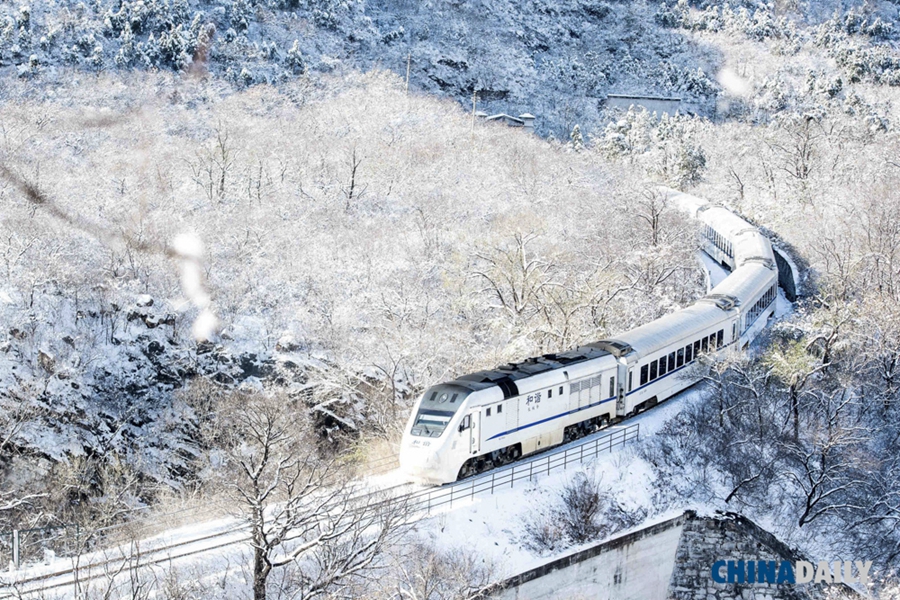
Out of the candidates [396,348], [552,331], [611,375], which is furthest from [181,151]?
[611,375]

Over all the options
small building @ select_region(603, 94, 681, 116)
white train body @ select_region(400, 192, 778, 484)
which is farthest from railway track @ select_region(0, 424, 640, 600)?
small building @ select_region(603, 94, 681, 116)

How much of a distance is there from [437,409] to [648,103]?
73.6 meters

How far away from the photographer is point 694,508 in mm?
25688

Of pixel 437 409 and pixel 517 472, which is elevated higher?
pixel 437 409

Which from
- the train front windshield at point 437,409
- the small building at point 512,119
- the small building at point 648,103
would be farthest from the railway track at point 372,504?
the small building at point 648,103

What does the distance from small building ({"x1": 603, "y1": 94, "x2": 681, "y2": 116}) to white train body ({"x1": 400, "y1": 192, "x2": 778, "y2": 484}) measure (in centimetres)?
5741

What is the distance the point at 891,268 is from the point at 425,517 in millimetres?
26398

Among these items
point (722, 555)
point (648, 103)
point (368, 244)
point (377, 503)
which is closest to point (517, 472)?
point (377, 503)

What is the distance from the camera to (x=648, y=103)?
89938mm

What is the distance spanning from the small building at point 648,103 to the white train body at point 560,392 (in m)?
57.4

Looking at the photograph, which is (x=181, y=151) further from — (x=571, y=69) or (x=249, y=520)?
(x=571, y=69)

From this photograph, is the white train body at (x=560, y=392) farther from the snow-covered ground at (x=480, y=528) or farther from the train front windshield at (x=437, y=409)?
the snow-covered ground at (x=480, y=528)

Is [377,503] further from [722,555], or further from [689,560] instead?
[722,555]

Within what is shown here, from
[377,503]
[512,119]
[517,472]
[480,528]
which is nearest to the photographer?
[377,503]
